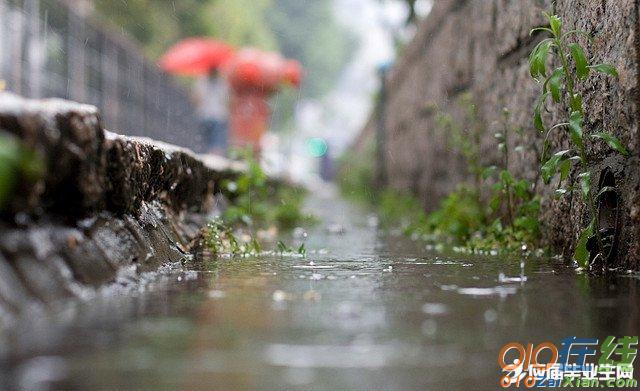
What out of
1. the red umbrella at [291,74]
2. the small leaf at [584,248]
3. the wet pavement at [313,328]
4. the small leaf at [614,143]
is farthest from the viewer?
the red umbrella at [291,74]

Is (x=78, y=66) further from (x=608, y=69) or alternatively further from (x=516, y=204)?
(x=608, y=69)

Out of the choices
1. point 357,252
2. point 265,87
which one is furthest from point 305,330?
point 265,87

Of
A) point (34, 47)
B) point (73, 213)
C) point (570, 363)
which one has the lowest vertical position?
point (570, 363)

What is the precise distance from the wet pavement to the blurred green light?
49936 millimetres

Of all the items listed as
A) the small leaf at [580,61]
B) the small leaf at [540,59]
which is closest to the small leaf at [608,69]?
the small leaf at [580,61]

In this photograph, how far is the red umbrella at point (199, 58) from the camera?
468 inches

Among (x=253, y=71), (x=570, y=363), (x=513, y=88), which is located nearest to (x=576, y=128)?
(x=570, y=363)

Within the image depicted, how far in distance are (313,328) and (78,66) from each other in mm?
7595

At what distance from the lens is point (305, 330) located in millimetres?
1616

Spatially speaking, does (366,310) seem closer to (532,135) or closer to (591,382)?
(591,382)

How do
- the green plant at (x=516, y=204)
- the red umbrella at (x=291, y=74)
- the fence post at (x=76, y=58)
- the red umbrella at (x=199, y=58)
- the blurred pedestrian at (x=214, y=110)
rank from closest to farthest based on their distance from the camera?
1. the green plant at (x=516, y=204)
2. the fence post at (x=76, y=58)
3. the blurred pedestrian at (x=214, y=110)
4. the red umbrella at (x=199, y=58)
5. the red umbrella at (x=291, y=74)

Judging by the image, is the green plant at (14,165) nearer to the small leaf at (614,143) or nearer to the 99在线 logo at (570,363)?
the 99在线 logo at (570,363)

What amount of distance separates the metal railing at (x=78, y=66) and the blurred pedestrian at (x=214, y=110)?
916 millimetres

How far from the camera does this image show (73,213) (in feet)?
6.71
